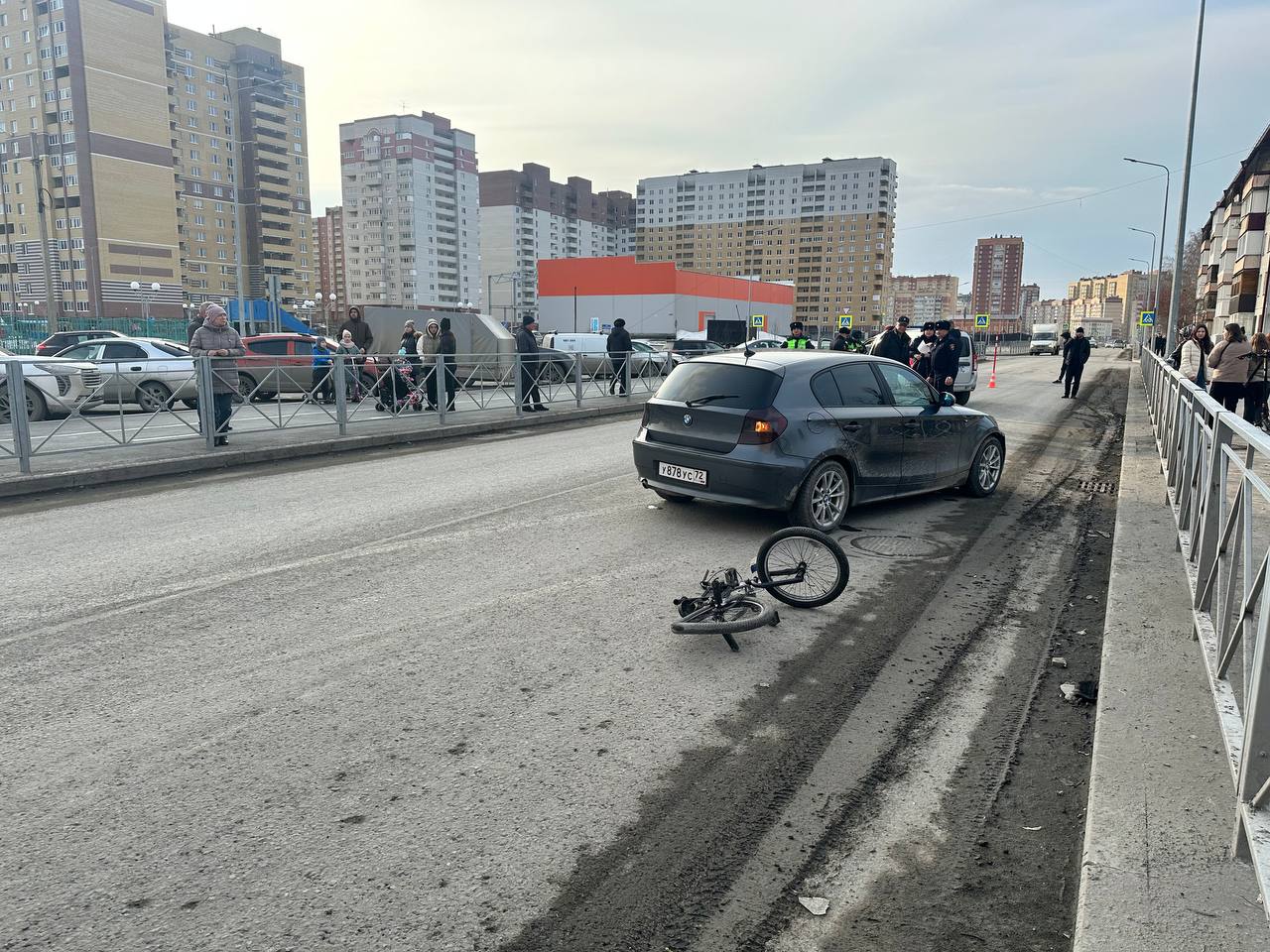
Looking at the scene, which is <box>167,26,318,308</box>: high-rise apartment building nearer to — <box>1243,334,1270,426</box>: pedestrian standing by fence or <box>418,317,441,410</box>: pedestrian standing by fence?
<box>418,317,441,410</box>: pedestrian standing by fence

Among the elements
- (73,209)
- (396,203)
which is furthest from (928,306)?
(73,209)

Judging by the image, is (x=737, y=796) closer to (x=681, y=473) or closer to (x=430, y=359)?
(x=681, y=473)

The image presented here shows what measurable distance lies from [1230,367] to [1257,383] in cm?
83

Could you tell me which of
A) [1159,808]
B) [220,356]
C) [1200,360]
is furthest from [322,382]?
[1200,360]

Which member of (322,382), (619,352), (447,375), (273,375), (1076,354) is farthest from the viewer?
(1076,354)

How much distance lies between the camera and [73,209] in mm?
93562

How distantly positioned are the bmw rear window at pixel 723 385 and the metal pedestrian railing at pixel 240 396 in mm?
5758

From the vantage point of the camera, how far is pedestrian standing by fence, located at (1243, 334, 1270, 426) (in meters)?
12.8

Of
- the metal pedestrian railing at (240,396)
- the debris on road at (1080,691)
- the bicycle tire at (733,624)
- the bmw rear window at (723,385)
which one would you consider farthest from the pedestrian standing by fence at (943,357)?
the debris on road at (1080,691)

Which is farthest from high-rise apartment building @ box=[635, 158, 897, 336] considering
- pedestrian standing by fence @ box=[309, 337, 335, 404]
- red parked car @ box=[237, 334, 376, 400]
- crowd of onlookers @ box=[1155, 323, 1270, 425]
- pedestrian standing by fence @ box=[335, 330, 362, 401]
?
red parked car @ box=[237, 334, 376, 400]

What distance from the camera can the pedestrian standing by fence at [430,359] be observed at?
15055mm

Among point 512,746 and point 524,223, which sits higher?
point 524,223

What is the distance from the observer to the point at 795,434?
7.04m

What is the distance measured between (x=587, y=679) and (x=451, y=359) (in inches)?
470
